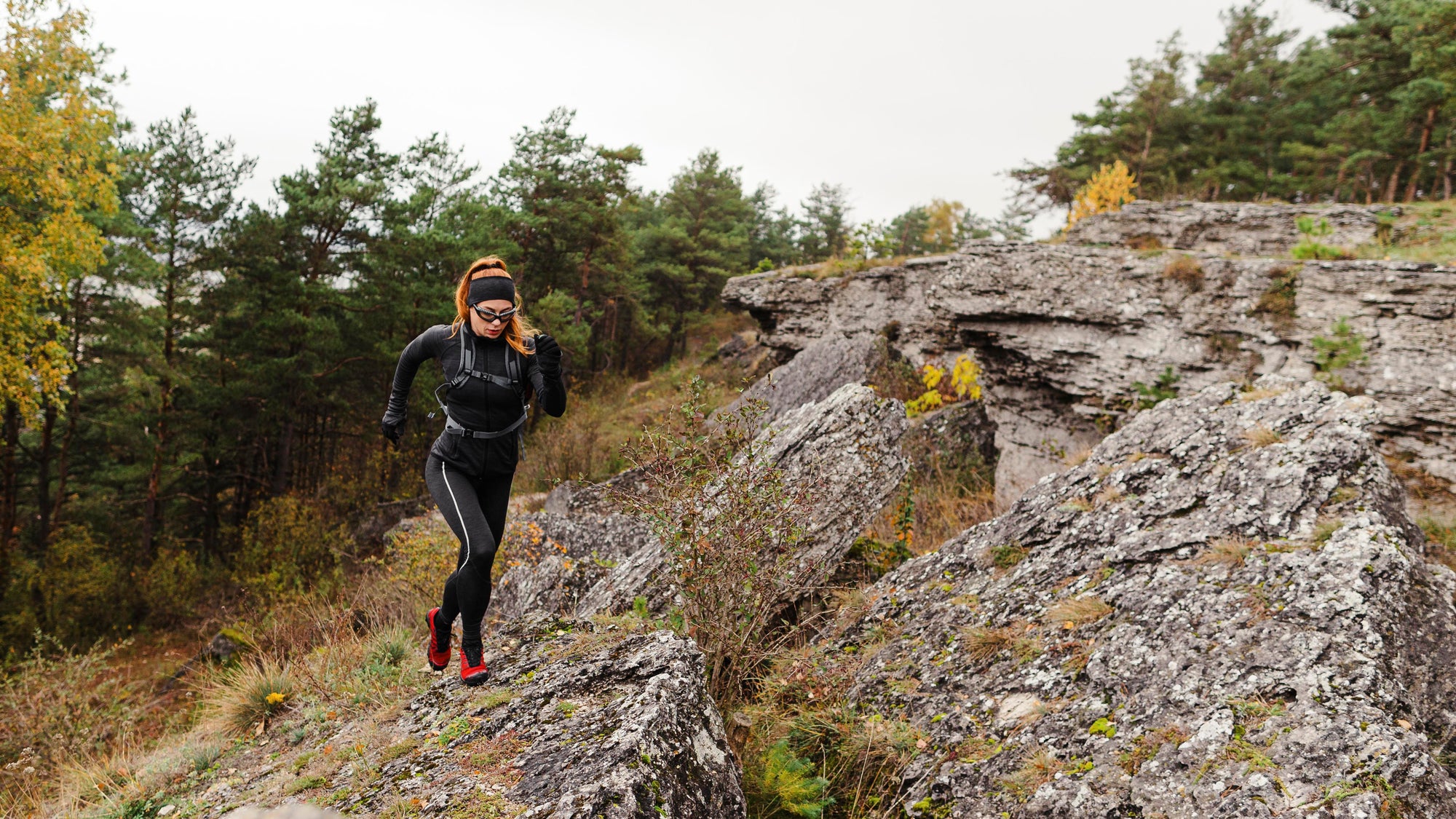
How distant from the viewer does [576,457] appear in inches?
520

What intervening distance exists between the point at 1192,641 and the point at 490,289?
382 cm

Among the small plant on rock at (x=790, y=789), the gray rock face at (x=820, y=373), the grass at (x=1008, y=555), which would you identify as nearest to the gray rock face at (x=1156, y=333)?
the gray rock face at (x=820, y=373)

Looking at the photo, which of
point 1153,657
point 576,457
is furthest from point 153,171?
point 1153,657

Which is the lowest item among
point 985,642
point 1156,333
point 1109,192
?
point 985,642

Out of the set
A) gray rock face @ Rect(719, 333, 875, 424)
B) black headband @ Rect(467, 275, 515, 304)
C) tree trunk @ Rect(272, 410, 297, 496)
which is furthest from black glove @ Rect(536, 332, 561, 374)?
tree trunk @ Rect(272, 410, 297, 496)

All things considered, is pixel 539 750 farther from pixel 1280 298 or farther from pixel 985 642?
pixel 1280 298

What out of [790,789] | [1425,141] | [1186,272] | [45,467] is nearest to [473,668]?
[790,789]

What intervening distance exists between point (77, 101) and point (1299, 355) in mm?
17390

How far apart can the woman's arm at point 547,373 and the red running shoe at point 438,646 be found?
134 cm

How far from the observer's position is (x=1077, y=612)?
3594 millimetres

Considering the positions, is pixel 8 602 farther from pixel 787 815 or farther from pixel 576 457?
pixel 787 815

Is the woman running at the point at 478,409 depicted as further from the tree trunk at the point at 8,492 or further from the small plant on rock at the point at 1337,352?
the tree trunk at the point at 8,492

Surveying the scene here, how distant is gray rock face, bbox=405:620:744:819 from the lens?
2219mm

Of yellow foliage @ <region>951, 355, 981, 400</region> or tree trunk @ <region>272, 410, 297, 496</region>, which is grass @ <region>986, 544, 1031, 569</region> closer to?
yellow foliage @ <region>951, 355, 981, 400</region>
